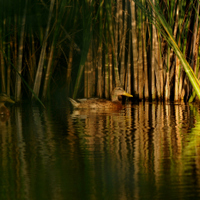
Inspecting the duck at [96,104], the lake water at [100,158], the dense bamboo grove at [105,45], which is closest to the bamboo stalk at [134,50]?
the dense bamboo grove at [105,45]

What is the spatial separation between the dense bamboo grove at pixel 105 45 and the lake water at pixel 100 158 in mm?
2124

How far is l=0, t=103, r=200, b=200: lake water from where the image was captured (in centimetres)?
291

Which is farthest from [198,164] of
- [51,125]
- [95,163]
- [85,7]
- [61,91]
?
[61,91]

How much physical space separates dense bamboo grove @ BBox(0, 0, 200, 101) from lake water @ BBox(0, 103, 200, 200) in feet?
6.97

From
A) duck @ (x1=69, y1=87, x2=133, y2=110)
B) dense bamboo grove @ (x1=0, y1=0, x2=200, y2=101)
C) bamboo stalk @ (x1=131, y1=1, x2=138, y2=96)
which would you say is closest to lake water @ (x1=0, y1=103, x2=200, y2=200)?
duck @ (x1=69, y1=87, x2=133, y2=110)

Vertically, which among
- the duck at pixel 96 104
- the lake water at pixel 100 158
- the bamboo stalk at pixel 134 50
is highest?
the bamboo stalk at pixel 134 50

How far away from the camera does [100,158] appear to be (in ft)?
12.4

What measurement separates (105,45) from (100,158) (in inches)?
202

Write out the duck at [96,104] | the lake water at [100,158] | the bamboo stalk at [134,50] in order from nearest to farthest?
the lake water at [100,158] < the duck at [96,104] < the bamboo stalk at [134,50]

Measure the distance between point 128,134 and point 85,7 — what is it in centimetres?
373

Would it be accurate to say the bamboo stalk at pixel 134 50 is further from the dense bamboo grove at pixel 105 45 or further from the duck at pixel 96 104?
the duck at pixel 96 104

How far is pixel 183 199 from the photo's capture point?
2.72 m

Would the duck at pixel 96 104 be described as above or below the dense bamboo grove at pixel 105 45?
below

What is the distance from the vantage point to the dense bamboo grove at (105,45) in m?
8.16
